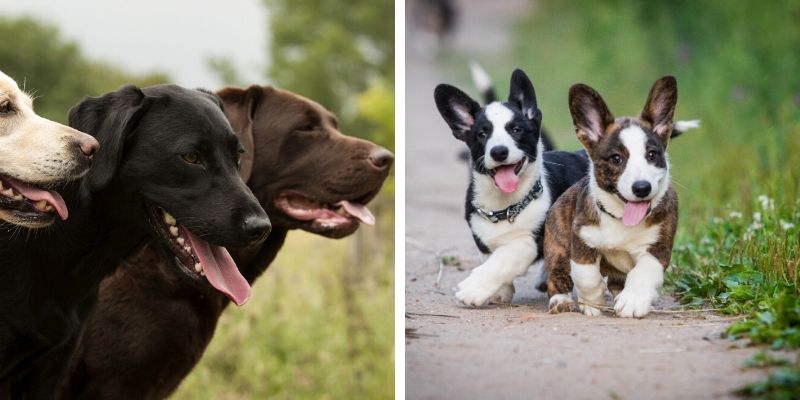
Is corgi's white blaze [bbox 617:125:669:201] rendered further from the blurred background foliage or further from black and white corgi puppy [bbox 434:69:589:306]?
the blurred background foliage

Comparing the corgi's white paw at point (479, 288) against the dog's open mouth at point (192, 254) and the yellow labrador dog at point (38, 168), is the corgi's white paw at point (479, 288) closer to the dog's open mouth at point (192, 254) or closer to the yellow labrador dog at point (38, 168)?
the dog's open mouth at point (192, 254)

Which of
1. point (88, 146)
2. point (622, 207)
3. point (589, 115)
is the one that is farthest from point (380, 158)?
point (88, 146)

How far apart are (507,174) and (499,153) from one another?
9cm

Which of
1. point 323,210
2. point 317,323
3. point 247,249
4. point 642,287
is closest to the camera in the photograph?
point 642,287

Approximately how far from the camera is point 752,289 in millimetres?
3186

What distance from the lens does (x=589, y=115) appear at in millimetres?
3066

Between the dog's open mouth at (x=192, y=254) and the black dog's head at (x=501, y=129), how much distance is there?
86cm

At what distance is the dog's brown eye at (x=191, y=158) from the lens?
282 cm

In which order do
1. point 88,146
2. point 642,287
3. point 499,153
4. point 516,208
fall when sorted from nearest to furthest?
point 88,146
point 642,287
point 499,153
point 516,208

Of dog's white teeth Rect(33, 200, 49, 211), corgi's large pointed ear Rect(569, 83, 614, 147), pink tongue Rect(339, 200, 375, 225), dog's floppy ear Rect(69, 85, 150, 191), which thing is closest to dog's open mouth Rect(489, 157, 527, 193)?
corgi's large pointed ear Rect(569, 83, 614, 147)

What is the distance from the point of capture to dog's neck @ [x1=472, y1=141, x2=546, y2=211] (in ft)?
10.6

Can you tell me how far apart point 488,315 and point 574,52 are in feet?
5.96

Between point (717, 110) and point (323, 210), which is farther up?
point (717, 110)

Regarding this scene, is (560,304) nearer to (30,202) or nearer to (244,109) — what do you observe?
(244,109)
